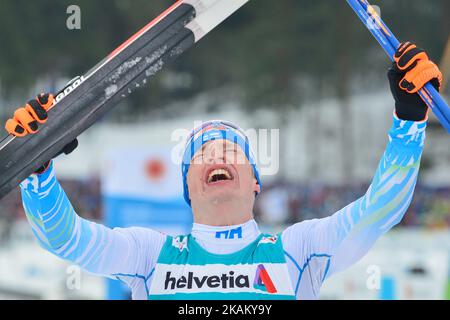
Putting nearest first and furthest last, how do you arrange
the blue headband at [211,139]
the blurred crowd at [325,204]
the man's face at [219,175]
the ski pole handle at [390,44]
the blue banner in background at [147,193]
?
the ski pole handle at [390,44]
the man's face at [219,175]
the blue headband at [211,139]
the blue banner in background at [147,193]
the blurred crowd at [325,204]

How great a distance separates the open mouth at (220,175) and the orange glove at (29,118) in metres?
0.68

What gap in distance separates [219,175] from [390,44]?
84 centimetres

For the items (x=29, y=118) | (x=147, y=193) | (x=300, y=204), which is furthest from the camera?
(x=300, y=204)

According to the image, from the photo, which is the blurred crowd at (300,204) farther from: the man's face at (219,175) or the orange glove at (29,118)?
the orange glove at (29,118)

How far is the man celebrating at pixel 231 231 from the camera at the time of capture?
2900 mm

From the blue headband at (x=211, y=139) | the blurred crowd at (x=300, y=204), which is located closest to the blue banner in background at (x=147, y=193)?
the blue headband at (x=211, y=139)

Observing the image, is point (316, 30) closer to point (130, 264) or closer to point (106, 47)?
point (106, 47)

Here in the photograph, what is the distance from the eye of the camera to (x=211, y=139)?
131 inches

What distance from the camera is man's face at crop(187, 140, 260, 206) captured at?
125 inches

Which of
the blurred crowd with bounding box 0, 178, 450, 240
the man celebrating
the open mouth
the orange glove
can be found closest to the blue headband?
the man celebrating

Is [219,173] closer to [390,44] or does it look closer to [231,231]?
[231,231]

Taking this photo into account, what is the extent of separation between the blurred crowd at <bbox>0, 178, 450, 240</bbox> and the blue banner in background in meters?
8.98

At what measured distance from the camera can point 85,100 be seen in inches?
120

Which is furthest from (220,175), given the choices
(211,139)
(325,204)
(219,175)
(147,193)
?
(325,204)
